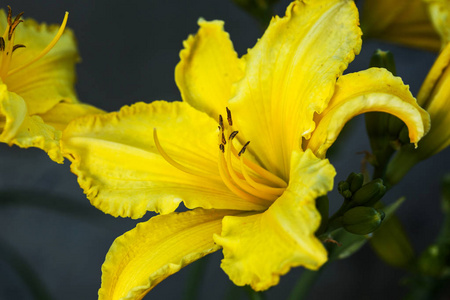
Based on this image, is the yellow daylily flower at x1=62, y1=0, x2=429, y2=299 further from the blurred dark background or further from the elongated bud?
the blurred dark background

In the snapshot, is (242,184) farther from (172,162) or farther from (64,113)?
(64,113)

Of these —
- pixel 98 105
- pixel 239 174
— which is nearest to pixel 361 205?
pixel 239 174

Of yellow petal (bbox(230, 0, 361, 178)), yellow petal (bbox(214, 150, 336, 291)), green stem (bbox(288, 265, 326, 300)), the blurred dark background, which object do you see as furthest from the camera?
the blurred dark background

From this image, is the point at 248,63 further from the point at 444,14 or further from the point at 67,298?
the point at 67,298

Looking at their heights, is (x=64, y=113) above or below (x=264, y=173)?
above

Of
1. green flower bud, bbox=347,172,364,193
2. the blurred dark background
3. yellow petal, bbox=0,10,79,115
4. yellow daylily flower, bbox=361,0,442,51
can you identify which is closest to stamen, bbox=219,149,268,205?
green flower bud, bbox=347,172,364,193

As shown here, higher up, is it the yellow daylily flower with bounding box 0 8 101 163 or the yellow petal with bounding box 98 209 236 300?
the yellow daylily flower with bounding box 0 8 101 163
